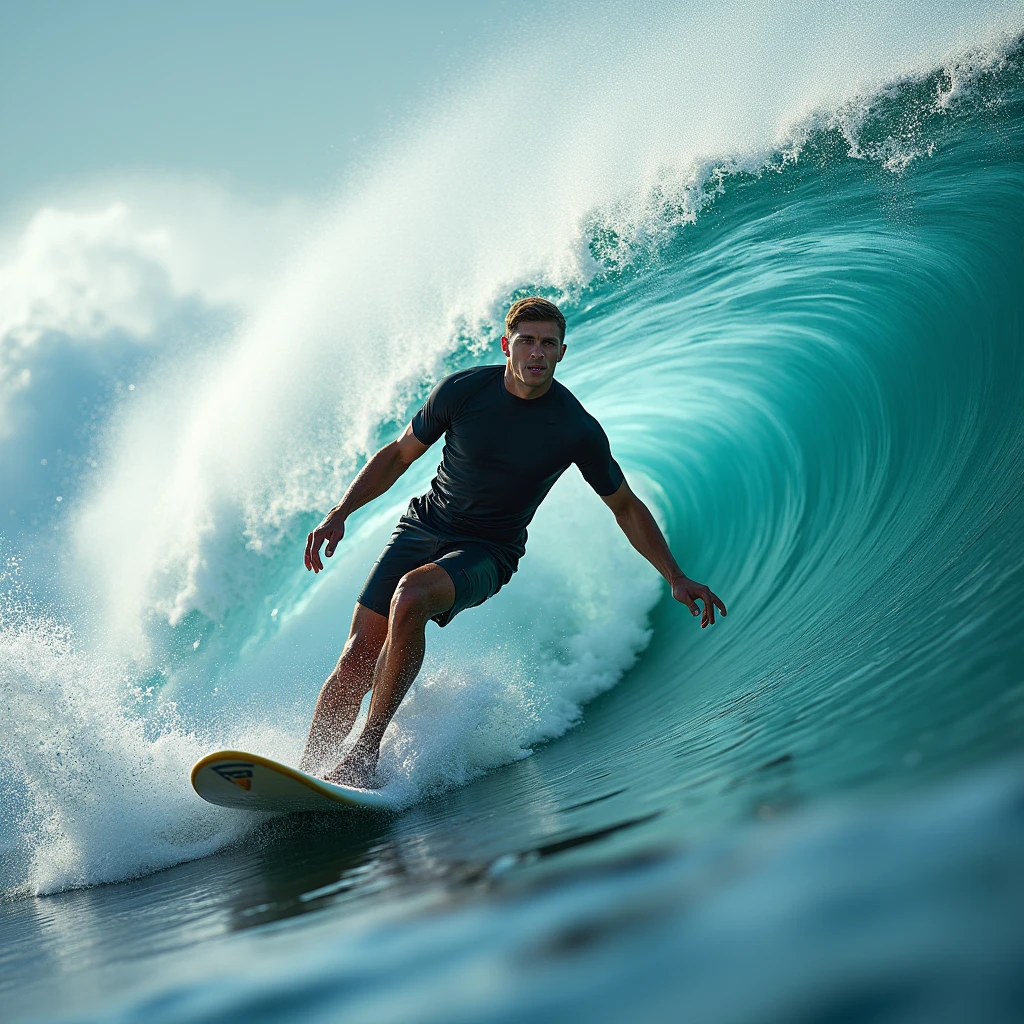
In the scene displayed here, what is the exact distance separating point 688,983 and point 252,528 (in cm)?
859

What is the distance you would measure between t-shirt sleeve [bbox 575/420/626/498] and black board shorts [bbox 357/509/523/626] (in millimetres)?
542

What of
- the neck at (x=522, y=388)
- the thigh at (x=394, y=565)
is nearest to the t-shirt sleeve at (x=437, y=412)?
the neck at (x=522, y=388)

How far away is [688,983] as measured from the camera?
0.89 metres

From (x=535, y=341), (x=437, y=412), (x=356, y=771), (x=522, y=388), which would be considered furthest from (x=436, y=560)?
(x=535, y=341)

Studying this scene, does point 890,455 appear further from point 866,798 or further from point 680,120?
point 866,798

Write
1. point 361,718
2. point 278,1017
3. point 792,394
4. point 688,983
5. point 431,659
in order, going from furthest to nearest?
point 792,394
point 431,659
point 361,718
point 278,1017
point 688,983

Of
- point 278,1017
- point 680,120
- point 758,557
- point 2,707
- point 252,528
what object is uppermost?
point 680,120

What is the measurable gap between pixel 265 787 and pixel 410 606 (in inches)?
37.5

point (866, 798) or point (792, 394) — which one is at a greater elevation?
point (792, 394)

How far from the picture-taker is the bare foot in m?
3.82

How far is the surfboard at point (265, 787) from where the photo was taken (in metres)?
3.45

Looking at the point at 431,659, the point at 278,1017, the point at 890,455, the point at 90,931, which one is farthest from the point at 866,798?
the point at 890,455

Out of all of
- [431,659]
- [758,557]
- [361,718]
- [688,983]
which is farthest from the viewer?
[758,557]

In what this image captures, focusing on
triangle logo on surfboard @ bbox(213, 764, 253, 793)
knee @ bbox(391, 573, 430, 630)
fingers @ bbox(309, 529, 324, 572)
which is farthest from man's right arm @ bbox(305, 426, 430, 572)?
triangle logo on surfboard @ bbox(213, 764, 253, 793)
